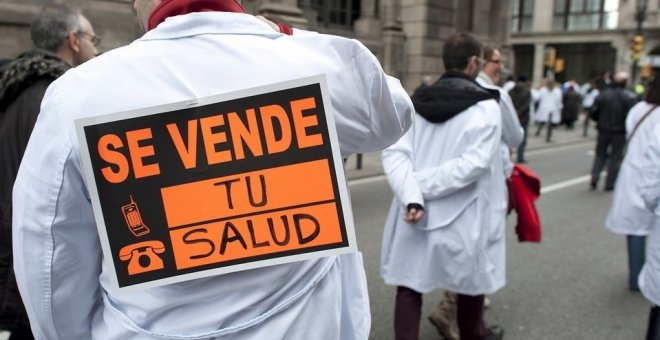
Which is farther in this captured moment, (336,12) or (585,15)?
(585,15)

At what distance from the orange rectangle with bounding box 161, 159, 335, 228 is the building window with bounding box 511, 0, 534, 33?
4354 cm

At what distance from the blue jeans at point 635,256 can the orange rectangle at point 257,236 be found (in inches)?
157

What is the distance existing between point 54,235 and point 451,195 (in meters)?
2.19

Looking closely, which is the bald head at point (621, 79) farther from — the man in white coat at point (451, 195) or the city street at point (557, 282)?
the man in white coat at point (451, 195)

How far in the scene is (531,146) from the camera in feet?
49.9

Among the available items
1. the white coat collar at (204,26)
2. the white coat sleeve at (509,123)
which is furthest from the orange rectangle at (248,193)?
the white coat sleeve at (509,123)

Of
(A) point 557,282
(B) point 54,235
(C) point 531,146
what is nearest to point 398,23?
(C) point 531,146

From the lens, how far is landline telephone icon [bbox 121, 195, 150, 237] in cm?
116

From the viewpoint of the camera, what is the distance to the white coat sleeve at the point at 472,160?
2.83 m

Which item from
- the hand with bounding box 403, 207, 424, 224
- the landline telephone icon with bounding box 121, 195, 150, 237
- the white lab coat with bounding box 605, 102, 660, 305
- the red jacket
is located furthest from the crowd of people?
the white lab coat with bounding box 605, 102, 660, 305

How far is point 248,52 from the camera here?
46.7 inches

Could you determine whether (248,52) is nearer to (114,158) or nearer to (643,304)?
(114,158)

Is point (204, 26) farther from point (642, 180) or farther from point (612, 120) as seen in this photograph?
point (612, 120)

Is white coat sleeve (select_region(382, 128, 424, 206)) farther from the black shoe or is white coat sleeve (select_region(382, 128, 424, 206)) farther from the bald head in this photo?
the bald head
